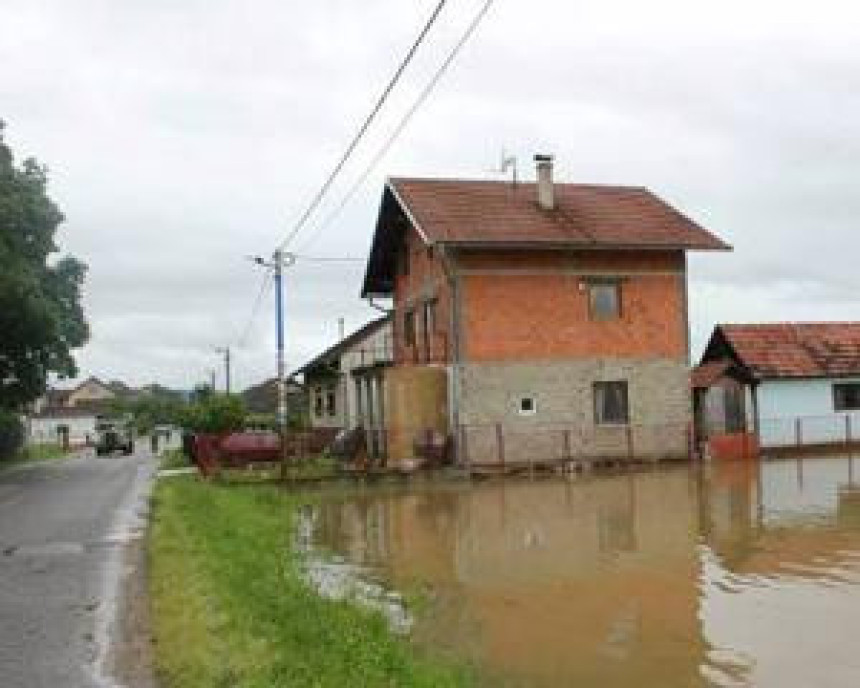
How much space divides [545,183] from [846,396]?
1140cm

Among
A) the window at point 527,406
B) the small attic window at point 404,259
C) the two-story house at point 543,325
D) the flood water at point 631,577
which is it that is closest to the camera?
the flood water at point 631,577

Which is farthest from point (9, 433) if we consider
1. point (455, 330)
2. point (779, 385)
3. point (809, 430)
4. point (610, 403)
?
point (809, 430)

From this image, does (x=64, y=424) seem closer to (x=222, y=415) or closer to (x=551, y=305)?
(x=222, y=415)

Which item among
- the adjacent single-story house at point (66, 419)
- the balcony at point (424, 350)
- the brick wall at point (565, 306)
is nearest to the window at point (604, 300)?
the brick wall at point (565, 306)

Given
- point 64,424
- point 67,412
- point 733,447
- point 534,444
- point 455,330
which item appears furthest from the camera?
point 67,412

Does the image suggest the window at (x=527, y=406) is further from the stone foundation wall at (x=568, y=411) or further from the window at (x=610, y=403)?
the window at (x=610, y=403)

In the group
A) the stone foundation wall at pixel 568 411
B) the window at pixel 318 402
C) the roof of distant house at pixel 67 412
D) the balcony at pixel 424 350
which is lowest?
the stone foundation wall at pixel 568 411

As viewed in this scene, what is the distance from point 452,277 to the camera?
35719 millimetres

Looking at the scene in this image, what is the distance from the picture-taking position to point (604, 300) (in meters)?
37.8

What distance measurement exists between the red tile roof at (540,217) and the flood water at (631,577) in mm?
9619

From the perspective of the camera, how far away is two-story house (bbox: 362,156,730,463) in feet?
118

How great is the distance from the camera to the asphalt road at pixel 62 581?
10.4m

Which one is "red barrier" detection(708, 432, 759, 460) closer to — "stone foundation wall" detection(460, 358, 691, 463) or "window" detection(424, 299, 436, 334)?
"stone foundation wall" detection(460, 358, 691, 463)

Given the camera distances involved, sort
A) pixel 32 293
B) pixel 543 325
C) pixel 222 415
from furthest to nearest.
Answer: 1. pixel 222 415
2. pixel 32 293
3. pixel 543 325
